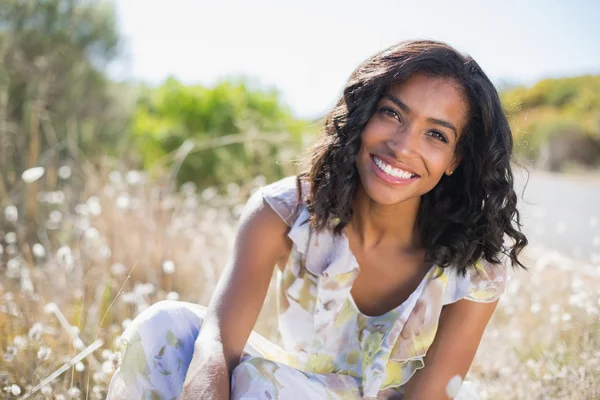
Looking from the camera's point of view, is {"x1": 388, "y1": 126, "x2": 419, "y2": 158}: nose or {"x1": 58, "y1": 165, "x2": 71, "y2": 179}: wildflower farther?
{"x1": 58, "y1": 165, "x2": 71, "y2": 179}: wildflower

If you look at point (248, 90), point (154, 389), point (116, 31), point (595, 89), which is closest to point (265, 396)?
point (154, 389)

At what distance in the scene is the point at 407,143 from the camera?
73.3 inches

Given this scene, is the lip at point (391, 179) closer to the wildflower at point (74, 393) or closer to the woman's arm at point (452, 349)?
the woman's arm at point (452, 349)

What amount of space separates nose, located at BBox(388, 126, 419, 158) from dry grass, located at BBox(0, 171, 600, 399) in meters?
0.90

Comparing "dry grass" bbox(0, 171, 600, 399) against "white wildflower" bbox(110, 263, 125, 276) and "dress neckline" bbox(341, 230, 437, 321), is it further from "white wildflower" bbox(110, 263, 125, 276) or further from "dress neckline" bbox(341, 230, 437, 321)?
"dress neckline" bbox(341, 230, 437, 321)

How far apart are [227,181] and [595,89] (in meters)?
14.9

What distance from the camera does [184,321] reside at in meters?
1.88

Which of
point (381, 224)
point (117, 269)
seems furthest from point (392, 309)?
point (117, 269)

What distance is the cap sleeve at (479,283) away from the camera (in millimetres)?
1921

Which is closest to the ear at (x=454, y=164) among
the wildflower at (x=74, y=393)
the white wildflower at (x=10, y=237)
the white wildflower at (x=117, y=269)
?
the wildflower at (x=74, y=393)

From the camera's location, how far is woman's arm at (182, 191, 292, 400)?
1687 millimetres

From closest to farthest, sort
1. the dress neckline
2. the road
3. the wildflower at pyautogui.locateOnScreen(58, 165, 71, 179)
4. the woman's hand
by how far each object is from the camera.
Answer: the woman's hand
the dress neckline
the road
the wildflower at pyautogui.locateOnScreen(58, 165, 71, 179)

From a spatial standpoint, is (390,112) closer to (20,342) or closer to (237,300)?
(237,300)

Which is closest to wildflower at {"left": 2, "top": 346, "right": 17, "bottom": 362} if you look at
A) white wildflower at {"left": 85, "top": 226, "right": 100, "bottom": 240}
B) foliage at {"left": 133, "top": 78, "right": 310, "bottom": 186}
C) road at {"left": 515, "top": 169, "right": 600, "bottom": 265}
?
white wildflower at {"left": 85, "top": 226, "right": 100, "bottom": 240}
